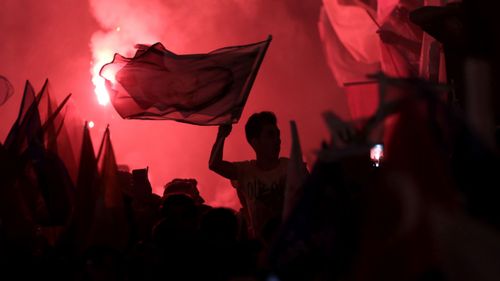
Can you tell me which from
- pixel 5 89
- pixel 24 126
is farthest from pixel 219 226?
pixel 5 89

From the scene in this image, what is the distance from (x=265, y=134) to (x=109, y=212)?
0.98m

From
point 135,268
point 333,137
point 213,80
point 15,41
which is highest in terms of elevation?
point 15,41

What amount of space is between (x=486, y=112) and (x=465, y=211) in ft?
1.11

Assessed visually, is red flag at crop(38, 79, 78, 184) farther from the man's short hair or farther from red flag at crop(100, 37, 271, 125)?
the man's short hair

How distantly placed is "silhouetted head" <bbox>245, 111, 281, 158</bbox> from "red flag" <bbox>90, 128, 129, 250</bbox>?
2.63 feet

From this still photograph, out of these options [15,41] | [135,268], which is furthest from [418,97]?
[15,41]

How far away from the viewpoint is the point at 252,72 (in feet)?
15.5

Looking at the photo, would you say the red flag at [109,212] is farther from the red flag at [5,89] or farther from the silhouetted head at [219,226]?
the red flag at [5,89]

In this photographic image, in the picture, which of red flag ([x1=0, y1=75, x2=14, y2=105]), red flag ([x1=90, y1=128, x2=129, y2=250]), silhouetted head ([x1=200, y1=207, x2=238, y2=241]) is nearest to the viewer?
silhouetted head ([x1=200, y1=207, x2=238, y2=241])

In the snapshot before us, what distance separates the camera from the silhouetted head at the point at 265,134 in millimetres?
4289

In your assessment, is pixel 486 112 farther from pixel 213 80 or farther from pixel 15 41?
pixel 15 41

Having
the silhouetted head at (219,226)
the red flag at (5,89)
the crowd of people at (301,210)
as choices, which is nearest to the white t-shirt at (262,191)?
the crowd of people at (301,210)

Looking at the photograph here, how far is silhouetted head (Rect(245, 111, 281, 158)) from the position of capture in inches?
169

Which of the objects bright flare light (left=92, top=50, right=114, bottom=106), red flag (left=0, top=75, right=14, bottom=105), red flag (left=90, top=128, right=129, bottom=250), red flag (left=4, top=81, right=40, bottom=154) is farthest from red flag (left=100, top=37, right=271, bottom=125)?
bright flare light (left=92, top=50, right=114, bottom=106)
